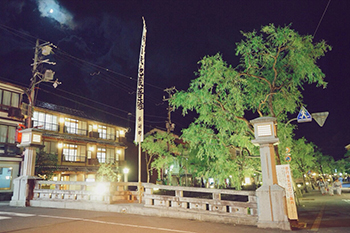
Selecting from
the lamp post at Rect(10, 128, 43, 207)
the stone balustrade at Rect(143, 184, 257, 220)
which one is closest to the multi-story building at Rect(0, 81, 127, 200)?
the lamp post at Rect(10, 128, 43, 207)

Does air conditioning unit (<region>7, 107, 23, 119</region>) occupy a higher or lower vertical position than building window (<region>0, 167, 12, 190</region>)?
higher

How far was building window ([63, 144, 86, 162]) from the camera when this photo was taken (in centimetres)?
3566

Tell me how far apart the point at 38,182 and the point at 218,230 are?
11.6m

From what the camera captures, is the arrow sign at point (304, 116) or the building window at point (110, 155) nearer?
the arrow sign at point (304, 116)

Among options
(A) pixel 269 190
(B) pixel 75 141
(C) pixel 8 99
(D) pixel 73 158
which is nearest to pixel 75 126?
(B) pixel 75 141

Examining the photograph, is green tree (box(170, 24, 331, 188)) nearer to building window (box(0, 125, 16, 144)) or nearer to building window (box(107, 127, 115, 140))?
building window (box(0, 125, 16, 144))

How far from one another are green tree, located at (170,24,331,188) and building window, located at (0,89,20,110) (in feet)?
76.4

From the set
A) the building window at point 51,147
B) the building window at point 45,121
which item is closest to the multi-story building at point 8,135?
the building window at point 45,121

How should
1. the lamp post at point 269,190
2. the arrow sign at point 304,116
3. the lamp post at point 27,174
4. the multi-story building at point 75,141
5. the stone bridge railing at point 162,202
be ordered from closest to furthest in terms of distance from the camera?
the lamp post at point 269,190 → the stone bridge railing at point 162,202 → the arrow sign at point 304,116 → the lamp post at point 27,174 → the multi-story building at point 75,141

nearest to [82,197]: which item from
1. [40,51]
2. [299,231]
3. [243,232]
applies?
[243,232]

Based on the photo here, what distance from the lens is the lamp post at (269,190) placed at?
8.44m

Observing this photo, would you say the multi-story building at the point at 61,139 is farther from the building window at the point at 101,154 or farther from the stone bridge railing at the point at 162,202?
the stone bridge railing at the point at 162,202

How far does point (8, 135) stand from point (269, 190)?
28718 mm

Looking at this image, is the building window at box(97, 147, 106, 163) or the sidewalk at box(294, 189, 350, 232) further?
the building window at box(97, 147, 106, 163)
